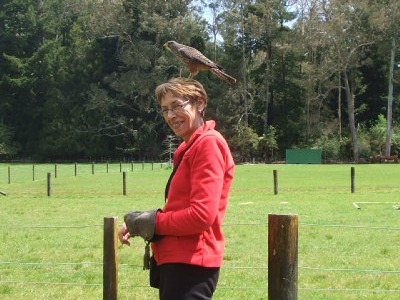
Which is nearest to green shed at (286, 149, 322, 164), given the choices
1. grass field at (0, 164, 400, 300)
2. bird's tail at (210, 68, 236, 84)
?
grass field at (0, 164, 400, 300)

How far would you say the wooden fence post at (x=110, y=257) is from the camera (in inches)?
203

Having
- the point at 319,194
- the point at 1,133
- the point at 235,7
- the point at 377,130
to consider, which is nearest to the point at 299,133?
the point at 377,130

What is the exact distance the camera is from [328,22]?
5806 centimetres

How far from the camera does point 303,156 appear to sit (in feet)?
188

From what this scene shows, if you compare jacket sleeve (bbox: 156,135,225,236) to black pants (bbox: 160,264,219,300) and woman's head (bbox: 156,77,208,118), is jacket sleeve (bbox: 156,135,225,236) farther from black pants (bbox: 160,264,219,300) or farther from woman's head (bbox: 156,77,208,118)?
woman's head (bbox: 156,77,208,118)

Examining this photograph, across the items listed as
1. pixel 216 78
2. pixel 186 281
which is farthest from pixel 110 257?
pixel 216 78

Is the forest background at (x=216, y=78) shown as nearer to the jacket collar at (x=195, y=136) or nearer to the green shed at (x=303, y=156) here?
the green shed at (x=303, y=156)

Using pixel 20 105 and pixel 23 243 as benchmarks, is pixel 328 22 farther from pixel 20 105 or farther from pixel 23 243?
pixel 23 243

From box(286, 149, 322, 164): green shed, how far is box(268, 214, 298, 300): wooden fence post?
175 ft

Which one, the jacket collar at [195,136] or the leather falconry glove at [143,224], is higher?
the jacket collar at [195,136]

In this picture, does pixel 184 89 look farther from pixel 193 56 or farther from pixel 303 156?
pixel 303 156

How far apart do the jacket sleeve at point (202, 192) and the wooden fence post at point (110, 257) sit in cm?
191

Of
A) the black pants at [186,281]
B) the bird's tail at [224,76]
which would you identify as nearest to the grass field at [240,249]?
the bird's tail at [224,76]

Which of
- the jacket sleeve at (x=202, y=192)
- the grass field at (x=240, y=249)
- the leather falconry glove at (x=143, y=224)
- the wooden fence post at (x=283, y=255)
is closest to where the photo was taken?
the jacket sleeve at (x=202, y=192)
